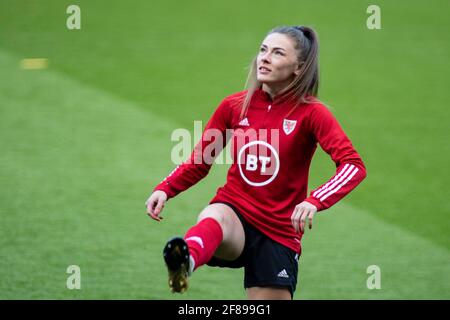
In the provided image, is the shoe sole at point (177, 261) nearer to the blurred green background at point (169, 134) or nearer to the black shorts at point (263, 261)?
the black shorts at point (263, 261)

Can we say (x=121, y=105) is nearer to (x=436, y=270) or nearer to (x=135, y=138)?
(x=135, y=138)

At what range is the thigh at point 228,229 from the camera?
13.6 feet

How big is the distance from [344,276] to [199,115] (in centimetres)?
373

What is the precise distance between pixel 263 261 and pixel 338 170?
603 millimetres

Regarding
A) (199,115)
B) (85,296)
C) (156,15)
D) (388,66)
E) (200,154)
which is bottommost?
(85,296)

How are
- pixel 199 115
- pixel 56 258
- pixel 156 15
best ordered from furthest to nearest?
pixel 156 15 < pixel 199 115 < pixel 56 258

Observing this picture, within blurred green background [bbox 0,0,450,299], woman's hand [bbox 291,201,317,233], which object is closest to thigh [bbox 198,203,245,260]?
woman's hand [bbox 291,201,317,233]

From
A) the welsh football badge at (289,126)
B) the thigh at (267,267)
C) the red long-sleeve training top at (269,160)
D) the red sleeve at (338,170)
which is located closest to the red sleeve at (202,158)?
the red long-sleeve training top at (269,160)

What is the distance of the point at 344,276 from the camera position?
20.9 feet

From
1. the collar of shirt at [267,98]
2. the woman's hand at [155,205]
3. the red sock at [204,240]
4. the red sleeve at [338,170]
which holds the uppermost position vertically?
the collar of shirt at [267,98]

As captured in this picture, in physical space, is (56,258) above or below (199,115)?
below

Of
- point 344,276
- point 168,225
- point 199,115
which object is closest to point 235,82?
point 199,115


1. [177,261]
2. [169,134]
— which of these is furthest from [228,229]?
[169,134]

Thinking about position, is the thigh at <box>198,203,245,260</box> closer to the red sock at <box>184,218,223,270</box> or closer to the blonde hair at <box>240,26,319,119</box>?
the red sock at <box>184,218,223,270</box>
